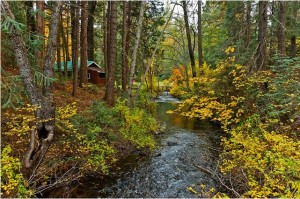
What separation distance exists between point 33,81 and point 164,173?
4.70 meters

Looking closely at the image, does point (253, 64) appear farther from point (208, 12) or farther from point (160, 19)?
point (208, 12)

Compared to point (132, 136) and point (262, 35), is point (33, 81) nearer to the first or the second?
point (132, 136)

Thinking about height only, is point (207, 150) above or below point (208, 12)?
below

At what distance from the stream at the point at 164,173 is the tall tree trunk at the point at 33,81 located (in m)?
1.65

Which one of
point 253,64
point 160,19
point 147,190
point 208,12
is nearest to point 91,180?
point 147,190

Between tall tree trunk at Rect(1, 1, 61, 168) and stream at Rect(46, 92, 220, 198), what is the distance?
1647mm

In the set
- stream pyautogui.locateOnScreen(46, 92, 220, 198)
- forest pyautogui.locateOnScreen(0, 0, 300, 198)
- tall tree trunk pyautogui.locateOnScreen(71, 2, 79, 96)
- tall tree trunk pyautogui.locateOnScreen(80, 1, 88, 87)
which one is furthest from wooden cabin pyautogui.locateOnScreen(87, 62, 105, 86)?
stream pyautogui.locateOnScreen(46, 92, 220, 198)

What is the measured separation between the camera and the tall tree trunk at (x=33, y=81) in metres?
5.32

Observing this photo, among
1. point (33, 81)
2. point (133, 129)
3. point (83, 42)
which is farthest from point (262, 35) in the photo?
point (83, 42)

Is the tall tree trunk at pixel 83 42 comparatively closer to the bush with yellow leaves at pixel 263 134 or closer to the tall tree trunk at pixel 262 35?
the bush with yellow leaves at pixel 263 134

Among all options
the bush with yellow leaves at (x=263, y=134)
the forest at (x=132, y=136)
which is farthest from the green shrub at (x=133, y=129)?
the bush with yellow leaves at (x=263, y=134)

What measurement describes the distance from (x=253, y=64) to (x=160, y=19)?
9.41 meters

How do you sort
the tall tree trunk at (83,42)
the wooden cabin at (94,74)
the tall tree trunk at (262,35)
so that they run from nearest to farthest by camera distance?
1. the tall tree trunk at (262,35)
2. the tall tree trunk at (83,42)
3. the wooden cabin at (94,74)

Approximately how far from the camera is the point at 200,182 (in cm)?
707
